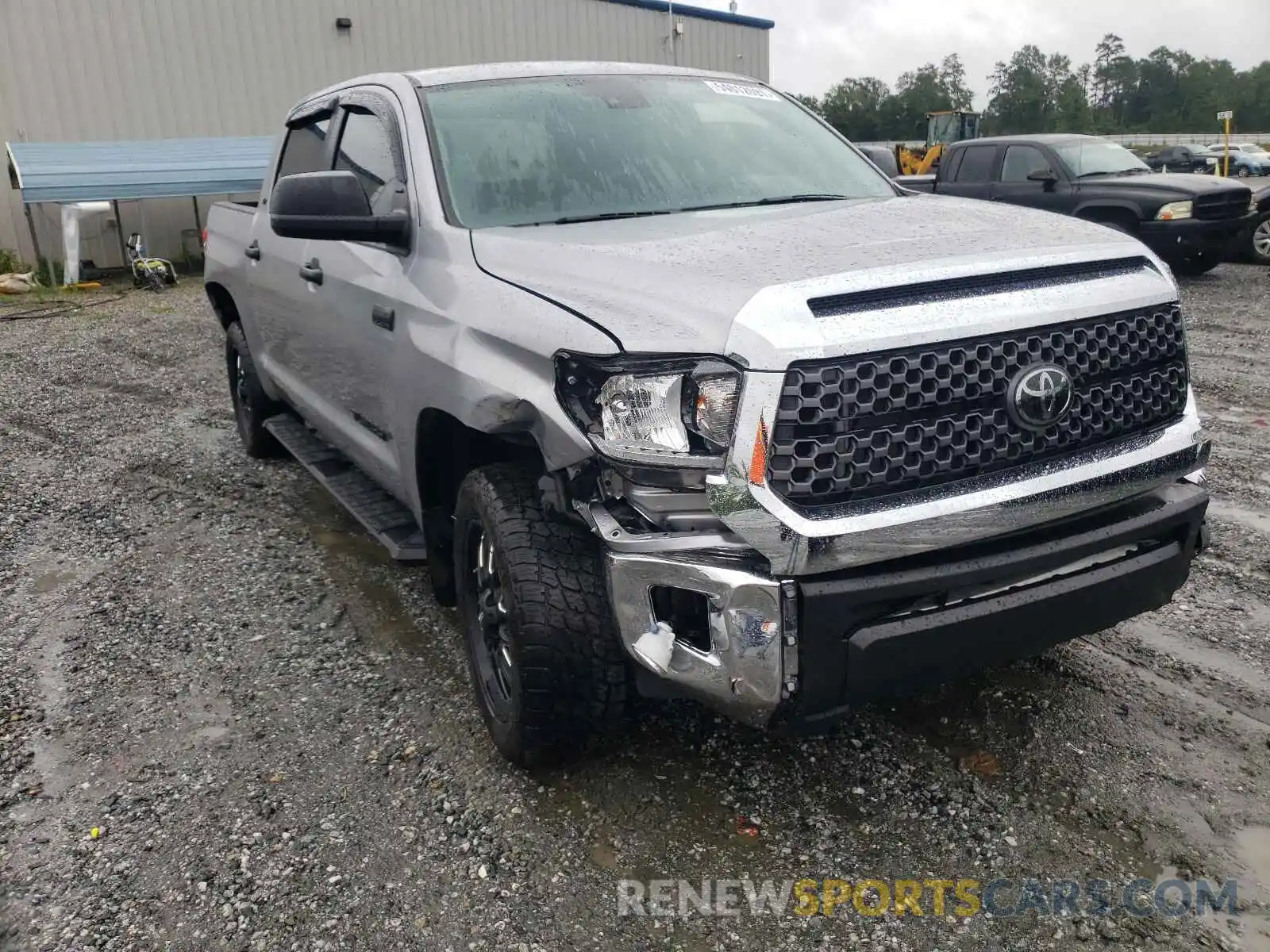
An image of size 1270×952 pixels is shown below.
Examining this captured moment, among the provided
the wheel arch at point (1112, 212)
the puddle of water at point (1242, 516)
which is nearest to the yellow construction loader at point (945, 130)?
the wheel arch at point (1112, 212)

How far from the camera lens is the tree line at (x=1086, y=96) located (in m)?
105

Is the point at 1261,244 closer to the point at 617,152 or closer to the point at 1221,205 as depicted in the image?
the point at 1221,205

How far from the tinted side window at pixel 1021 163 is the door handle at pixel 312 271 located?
416 inches

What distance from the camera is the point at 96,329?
1224cm

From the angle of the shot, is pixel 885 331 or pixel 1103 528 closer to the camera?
pixel 885 331

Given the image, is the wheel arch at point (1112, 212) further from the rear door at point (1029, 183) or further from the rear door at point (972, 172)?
the rear door at point (972, 172)

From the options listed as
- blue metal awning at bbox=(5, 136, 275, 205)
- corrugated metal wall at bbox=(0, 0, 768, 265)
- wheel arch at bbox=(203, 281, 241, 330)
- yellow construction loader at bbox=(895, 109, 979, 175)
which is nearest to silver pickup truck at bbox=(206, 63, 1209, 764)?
wheel arch at bbox=(203, 281, 241, 330)

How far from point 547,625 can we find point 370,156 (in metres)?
2.14

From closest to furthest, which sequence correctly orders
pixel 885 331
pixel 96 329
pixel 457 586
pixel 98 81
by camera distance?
pixel 885 331, pixel 457 586, pixel 96 329, pixel 98 81

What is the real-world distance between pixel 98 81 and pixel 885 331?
19740 millimetres

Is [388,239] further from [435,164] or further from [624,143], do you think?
[624,143]

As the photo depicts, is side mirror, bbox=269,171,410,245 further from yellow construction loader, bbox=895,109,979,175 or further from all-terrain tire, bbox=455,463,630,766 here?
yellow construction loader, bbox=895,109,979,175

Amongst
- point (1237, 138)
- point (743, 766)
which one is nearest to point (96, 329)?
point (743, 766)

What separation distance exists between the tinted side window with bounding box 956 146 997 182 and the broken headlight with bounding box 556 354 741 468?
38.6 feet
